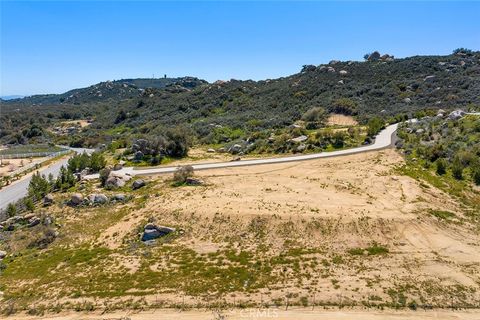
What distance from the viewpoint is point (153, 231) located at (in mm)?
27234

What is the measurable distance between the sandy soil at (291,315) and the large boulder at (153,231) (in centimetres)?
876

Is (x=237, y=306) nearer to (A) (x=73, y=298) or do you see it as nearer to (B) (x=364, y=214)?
(A) (x=73, y=298)

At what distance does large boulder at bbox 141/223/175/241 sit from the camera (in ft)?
88.4

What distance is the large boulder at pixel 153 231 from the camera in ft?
88.4

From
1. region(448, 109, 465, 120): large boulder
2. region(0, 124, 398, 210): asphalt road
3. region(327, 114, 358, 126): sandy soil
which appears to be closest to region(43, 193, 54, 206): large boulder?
region(0, 124, 398, 210): asphalt road

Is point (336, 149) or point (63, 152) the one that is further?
point (63, 152)

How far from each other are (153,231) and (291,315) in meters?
13.8

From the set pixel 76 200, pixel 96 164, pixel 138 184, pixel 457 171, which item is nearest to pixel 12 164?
pixel 96 164

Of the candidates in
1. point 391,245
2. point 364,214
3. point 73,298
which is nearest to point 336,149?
point 364,214

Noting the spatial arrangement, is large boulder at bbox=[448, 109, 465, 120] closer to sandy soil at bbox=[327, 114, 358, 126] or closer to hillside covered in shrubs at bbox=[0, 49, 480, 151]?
hillside covered in shrubs at bbox=[0, 49, 480, 151]

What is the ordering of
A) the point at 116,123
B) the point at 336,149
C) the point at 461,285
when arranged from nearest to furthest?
the point at 461,285 < the point at 336,149 < the point at 116,123

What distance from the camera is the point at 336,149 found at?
4797cm

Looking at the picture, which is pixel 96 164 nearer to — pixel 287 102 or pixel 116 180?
pixel 116 180

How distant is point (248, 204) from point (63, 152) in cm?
5470
